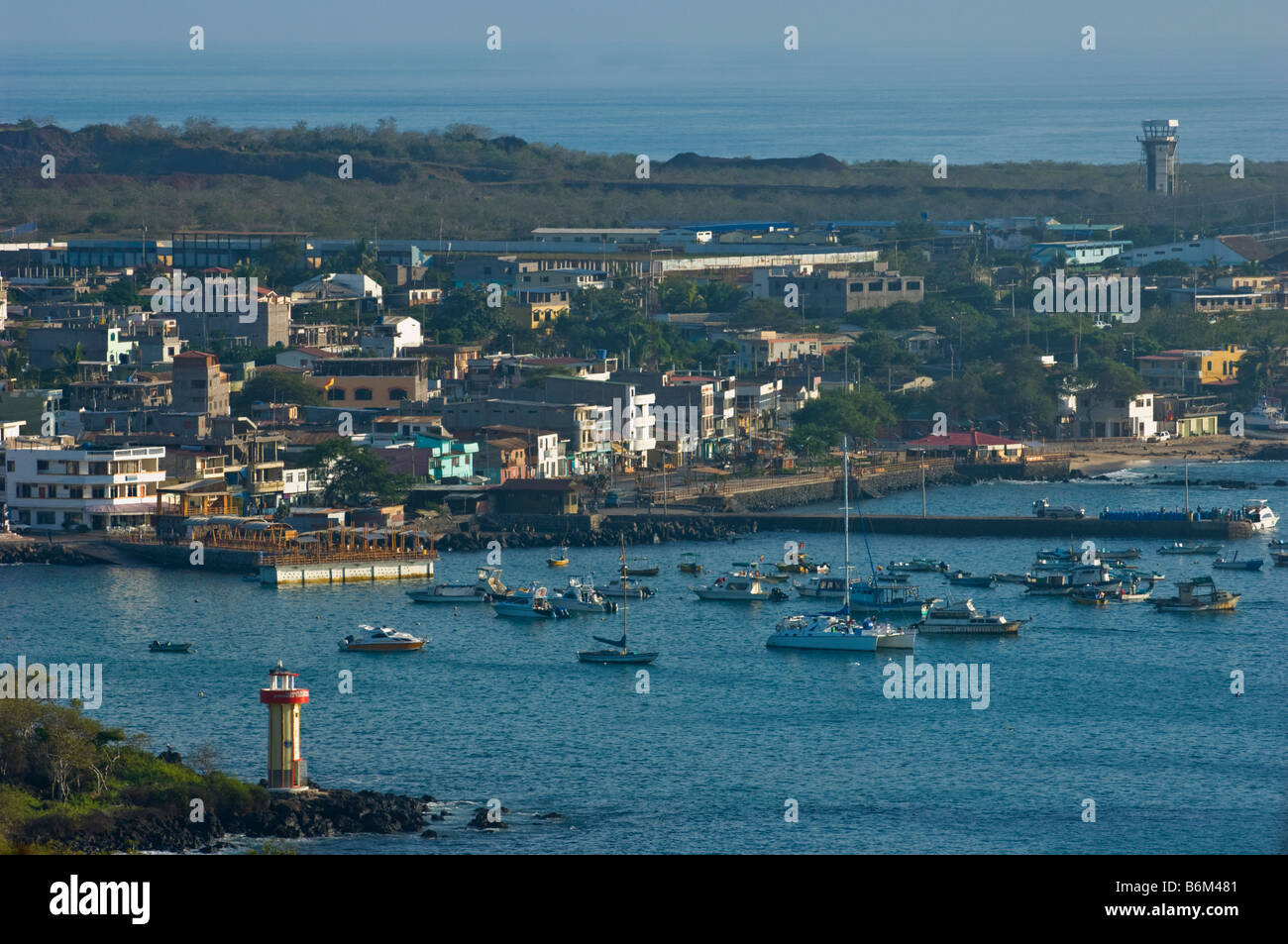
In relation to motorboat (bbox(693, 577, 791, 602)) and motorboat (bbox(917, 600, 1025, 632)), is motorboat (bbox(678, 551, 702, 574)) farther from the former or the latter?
motorboat (bbox(917, 600, 1025, 632))

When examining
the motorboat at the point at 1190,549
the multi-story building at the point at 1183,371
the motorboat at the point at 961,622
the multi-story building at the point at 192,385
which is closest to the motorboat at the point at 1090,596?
the motorboat at the point at 961,622

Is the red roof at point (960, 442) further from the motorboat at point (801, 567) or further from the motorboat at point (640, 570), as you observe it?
the motorboat at point (640, 570)

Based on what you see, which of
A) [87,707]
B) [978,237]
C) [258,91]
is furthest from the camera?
[258,91]

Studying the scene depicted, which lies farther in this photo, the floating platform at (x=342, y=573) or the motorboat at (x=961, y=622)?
the floating platform at (x=342, y=573)

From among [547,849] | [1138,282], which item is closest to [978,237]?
[1138,282]

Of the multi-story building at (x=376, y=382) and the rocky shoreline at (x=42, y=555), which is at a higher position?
the multi-story building at (x=376, y=382)
